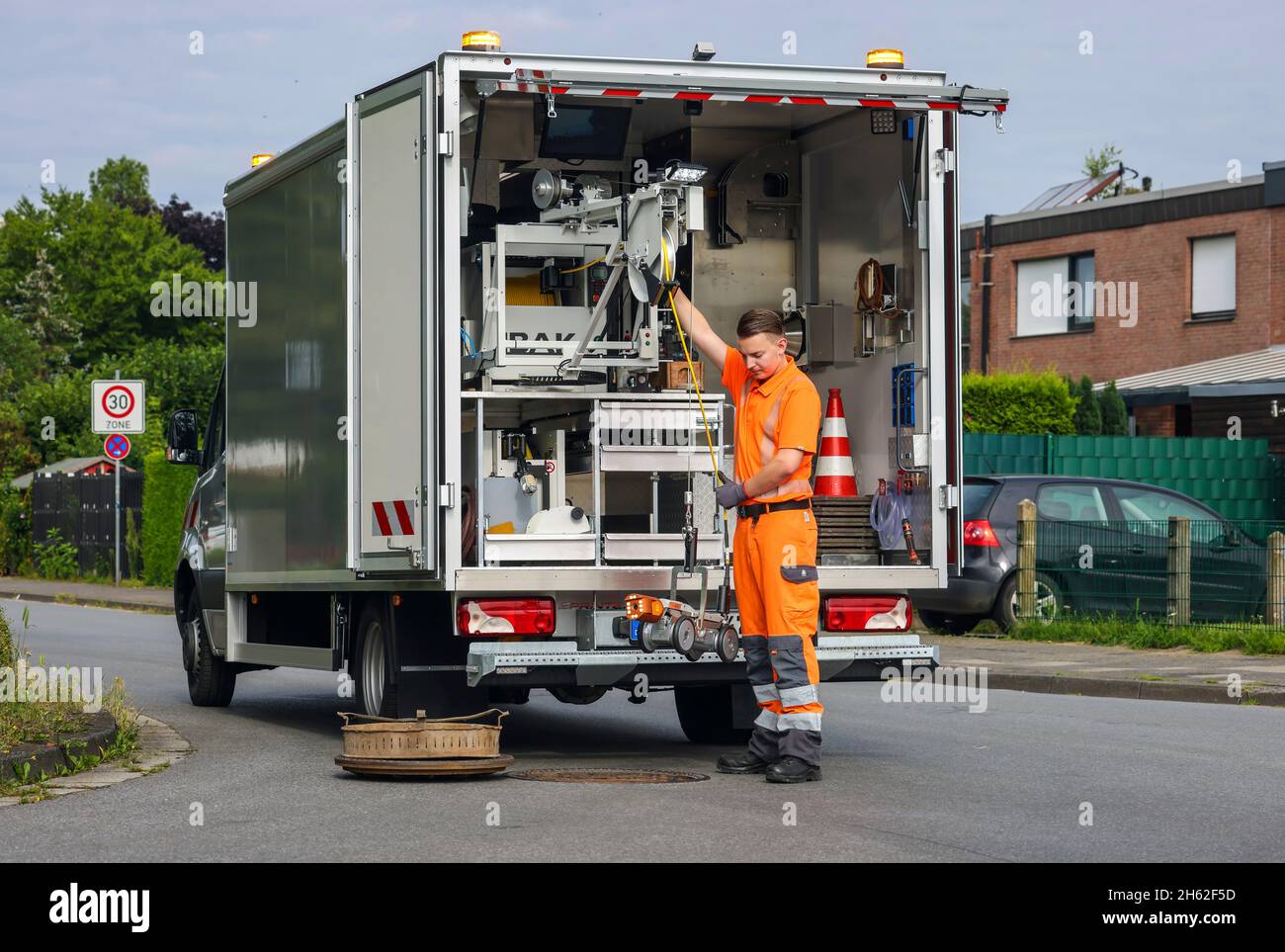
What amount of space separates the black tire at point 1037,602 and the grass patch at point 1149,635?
0.11 meters

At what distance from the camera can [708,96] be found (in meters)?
9.45

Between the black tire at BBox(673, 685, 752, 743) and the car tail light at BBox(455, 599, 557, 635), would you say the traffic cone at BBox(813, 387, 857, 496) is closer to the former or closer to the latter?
the black tire at BBox(673, 685, 752, 743)

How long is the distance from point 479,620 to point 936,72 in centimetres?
342

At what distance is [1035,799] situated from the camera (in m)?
8.76

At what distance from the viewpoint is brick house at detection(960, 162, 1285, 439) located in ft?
116

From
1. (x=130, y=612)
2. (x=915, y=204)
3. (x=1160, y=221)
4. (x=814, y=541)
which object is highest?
(x=1160, y=221)

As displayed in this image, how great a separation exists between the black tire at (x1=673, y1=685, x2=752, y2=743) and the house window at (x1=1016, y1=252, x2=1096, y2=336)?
28608 millimetres

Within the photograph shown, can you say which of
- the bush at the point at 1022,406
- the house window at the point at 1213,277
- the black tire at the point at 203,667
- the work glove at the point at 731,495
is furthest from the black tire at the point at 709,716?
the house window at the point at 1213,277

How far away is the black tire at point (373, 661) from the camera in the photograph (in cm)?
994

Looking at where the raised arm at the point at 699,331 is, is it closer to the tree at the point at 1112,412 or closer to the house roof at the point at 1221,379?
the house roof at the point at 1221,379

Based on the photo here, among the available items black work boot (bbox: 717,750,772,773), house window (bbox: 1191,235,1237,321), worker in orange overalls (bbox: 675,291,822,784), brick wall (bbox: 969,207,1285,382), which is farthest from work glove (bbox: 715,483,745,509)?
house window (bbox: 1191,235,1237,321)
